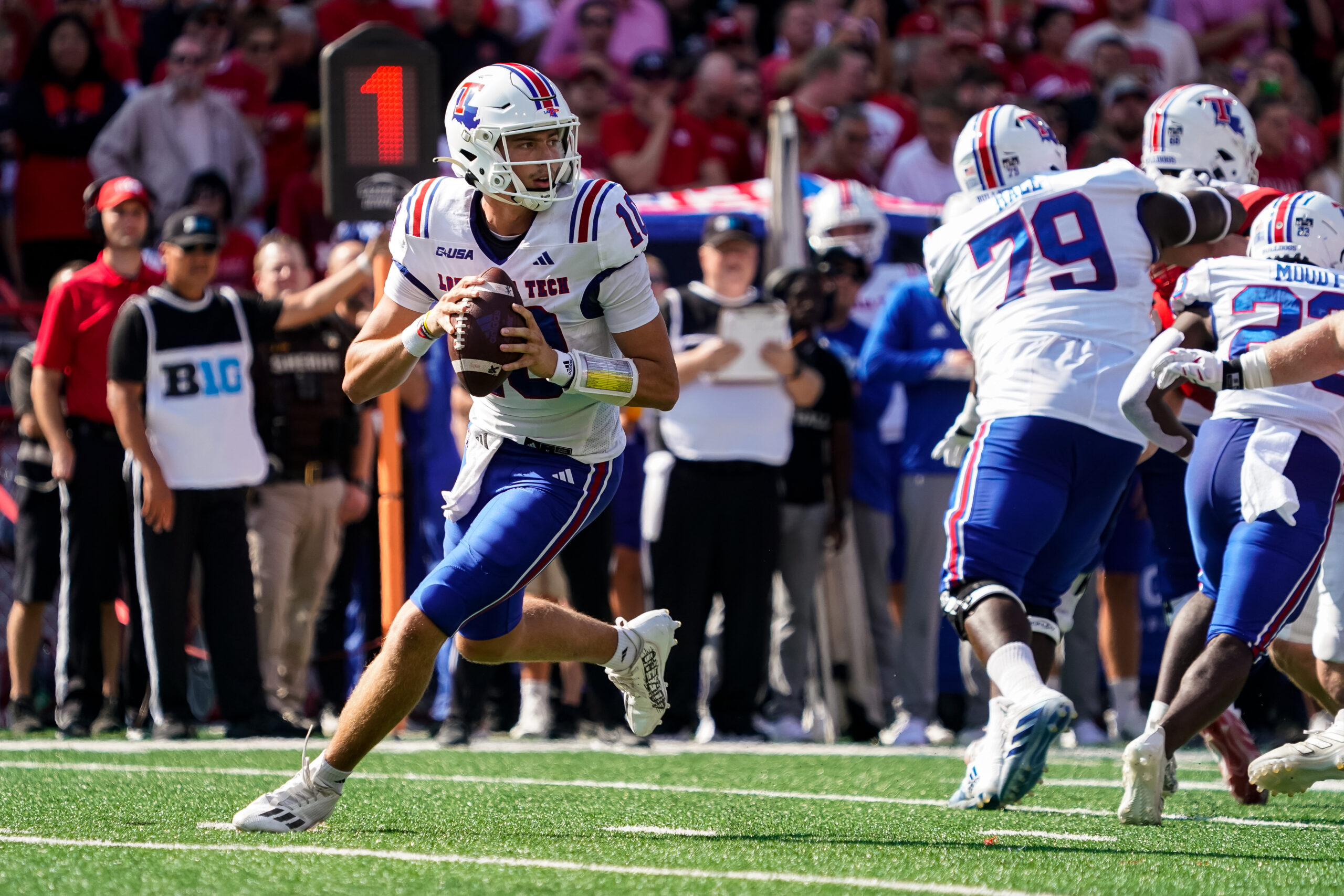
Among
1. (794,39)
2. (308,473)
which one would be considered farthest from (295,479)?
(794,39)

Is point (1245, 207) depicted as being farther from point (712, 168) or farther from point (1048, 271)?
point (712, 168)

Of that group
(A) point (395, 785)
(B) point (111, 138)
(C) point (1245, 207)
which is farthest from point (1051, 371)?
(B) point (111, 138)

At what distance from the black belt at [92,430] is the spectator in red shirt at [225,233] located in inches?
81.5

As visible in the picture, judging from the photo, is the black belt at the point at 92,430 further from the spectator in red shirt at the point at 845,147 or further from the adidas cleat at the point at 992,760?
the spectator in red shirt at the point at 845,147

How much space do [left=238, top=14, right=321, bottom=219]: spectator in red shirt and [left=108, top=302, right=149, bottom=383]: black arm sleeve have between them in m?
3.73

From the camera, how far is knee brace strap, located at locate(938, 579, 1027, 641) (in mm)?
4945

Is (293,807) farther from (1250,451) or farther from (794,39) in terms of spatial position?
(794,39)

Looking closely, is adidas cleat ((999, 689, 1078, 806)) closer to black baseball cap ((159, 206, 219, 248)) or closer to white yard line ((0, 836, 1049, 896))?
white yard line ((0, 836, 1049, 896))

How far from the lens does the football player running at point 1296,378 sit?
15.6ft

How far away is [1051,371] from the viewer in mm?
5070

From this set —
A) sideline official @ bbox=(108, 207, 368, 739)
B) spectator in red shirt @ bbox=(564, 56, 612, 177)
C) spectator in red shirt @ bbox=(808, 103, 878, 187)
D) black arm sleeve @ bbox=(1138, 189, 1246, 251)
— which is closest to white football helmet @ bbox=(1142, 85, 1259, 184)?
black arm sleeve @ bbox=(1138, 189, 1246, 251)

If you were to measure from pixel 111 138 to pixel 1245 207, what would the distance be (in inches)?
273

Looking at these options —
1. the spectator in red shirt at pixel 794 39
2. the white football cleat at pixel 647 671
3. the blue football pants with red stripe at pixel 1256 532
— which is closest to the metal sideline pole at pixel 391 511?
the white football cleat at pixel 647 671

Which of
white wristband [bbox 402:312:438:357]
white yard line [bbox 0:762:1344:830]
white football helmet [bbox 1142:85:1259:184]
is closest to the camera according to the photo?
white wristband [bbox 402:312:438:357]
